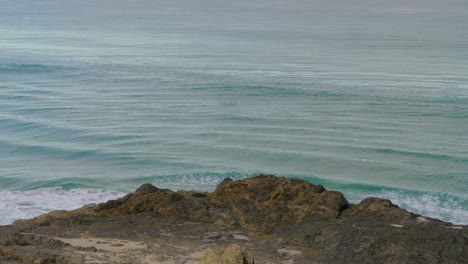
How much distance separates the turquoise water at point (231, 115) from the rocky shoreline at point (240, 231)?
5.89m

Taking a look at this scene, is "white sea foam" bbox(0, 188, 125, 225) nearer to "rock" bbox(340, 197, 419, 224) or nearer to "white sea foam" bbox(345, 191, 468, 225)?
"white sea foam" bbox(345, 191, 468, 225)

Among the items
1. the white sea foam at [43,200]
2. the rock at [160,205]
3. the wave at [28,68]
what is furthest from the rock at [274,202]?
the wave at [28,68]

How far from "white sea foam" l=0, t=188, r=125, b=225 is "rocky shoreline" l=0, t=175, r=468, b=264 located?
15.3 ft

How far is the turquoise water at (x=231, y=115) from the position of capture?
24812 millimetres

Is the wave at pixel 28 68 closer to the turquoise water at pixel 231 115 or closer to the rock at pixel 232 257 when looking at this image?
the turquoise water at pixel 231 115

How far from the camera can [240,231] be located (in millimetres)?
14750

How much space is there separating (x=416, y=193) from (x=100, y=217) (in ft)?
35.8

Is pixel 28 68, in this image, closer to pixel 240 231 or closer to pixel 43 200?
pixel 43 200

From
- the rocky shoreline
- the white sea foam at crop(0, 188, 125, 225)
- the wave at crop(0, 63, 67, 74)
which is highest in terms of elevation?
the wave at crop(0, 63, 67, 74)

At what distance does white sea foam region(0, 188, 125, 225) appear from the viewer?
68.1ft

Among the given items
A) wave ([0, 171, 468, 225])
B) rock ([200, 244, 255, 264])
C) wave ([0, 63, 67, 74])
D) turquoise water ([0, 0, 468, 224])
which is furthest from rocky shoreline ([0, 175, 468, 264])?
wave ([0, 63, 67, 74])

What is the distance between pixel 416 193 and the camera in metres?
23.3

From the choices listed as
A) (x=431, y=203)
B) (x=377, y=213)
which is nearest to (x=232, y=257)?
(x=377, y=213)

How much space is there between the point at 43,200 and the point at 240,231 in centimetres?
939
